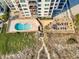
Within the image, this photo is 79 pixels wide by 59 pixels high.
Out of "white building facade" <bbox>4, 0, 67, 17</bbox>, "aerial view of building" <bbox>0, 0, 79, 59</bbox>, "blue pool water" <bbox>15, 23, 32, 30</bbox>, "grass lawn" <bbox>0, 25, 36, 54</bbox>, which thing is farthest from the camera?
"blue pool water" <bbox>15, 23, 32, 30</bbox>

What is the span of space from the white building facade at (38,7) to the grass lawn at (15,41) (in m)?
5.36

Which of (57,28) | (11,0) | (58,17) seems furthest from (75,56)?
(11,0)

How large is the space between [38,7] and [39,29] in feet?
18.6

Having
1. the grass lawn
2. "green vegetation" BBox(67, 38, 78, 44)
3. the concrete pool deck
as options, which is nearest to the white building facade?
the concrete pool deck

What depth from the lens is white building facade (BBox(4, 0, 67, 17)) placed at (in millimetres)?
35219

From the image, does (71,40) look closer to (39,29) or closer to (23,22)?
(39,29)

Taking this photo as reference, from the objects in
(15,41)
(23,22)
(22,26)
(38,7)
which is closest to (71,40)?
(38,7)

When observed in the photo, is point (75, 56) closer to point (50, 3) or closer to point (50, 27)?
point (50, 27)

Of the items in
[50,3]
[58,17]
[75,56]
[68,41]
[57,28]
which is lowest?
[75,56]

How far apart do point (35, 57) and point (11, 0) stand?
46.2 ft

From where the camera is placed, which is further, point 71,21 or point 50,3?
point 71,21

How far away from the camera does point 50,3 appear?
35.5 m

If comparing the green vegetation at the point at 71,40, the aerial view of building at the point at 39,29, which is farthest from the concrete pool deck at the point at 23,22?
the green vegetation at the point at 71,40

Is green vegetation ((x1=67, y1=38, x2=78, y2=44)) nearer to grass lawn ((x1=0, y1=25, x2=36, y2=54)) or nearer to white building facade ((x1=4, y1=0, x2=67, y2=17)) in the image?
white building facade ((x1=4, y1=0, x2=67, y2=17))
